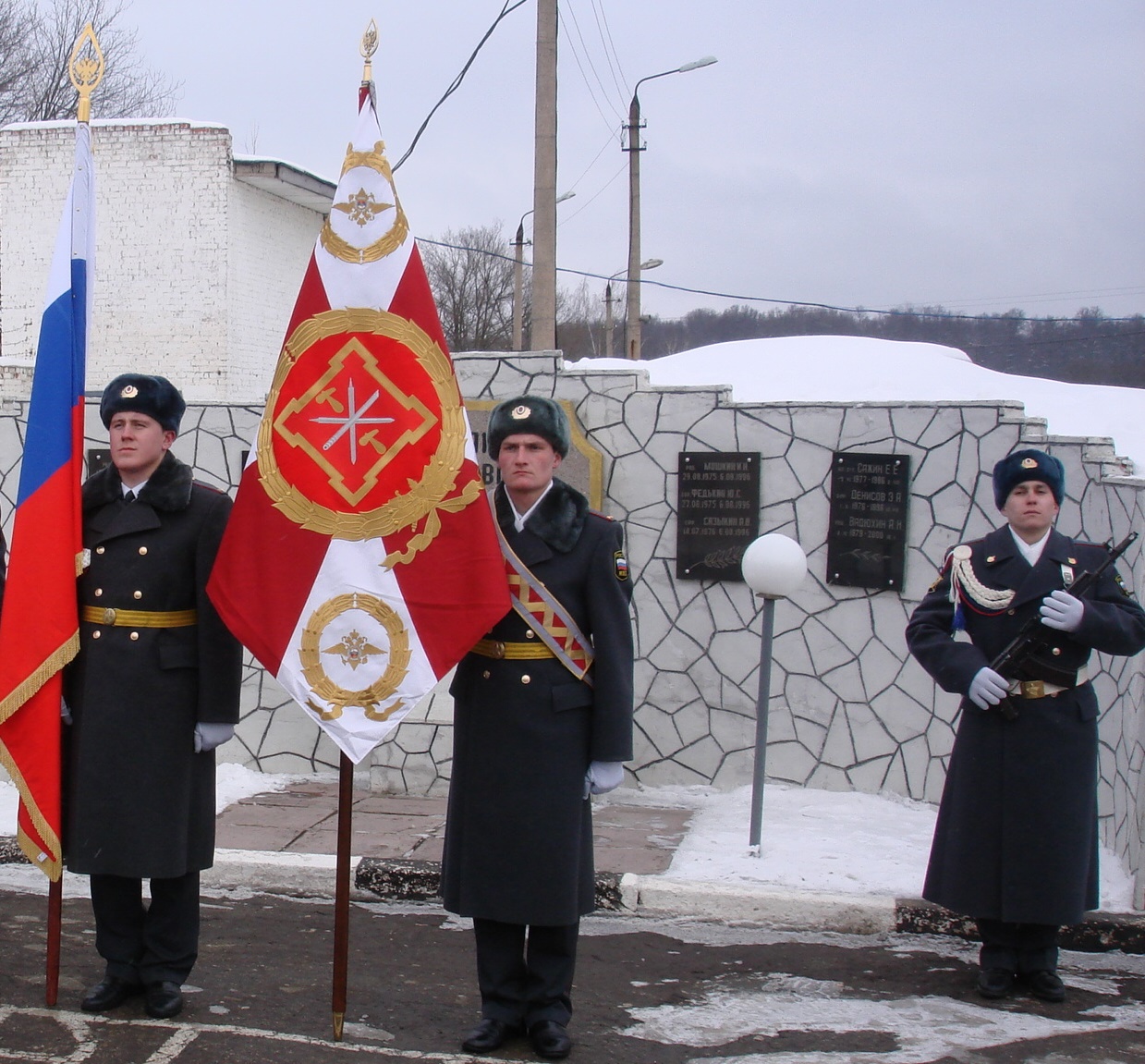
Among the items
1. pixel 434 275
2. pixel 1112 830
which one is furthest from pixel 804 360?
pixel 434 275

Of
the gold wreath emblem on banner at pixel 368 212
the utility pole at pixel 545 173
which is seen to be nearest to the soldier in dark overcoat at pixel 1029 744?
the gold wreath emblem on banner at pixel 368 212

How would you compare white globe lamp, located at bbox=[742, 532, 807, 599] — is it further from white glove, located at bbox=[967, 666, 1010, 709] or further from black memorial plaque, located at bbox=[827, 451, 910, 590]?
white glove, located at bbox=[967, 666, 1010, 709]

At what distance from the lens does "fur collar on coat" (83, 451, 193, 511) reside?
3.93 m

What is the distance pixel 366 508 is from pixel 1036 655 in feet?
7.50

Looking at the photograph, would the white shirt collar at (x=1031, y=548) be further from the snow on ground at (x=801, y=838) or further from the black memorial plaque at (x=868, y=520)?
the black memorial plaque at (x=868, y=520)

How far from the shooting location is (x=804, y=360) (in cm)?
1211

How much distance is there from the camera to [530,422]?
3625 millimetres

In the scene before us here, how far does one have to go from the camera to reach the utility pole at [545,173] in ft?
34.2

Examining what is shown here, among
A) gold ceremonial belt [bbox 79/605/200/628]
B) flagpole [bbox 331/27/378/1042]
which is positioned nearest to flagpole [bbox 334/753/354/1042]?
flagpole [bbox 331/27/378/1042]

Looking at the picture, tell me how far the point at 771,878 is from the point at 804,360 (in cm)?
755

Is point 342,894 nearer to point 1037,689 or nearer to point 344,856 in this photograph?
point 344,856

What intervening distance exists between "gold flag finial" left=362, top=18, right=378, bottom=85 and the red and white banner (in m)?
0.08

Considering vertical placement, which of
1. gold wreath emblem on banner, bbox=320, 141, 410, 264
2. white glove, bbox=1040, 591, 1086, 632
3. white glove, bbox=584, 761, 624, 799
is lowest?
white glove, bbox=584, 761, 624, 799

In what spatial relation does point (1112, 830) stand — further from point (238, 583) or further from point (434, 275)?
point (434, 275)
